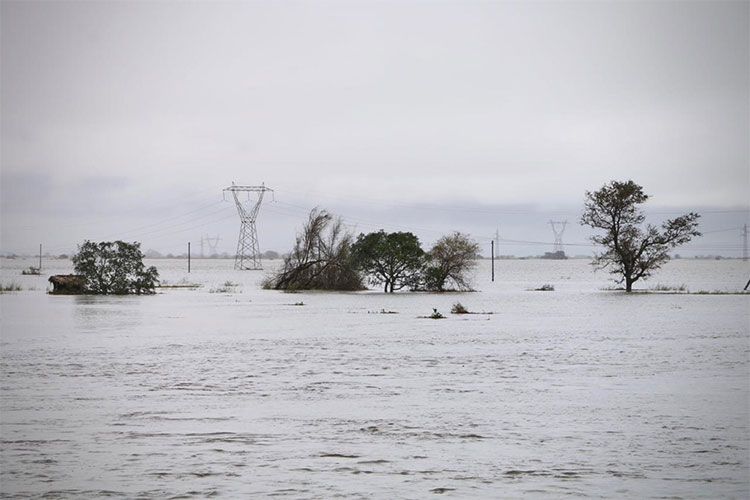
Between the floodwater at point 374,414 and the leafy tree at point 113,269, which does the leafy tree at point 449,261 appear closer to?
the leafy tree at point 113,269

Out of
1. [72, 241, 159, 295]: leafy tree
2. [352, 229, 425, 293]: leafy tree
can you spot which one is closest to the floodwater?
[72, 241, 159, 295]: leafy tree

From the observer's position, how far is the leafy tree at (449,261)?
184 ft

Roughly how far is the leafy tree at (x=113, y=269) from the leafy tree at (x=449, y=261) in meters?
19.0

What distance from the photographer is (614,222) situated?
188 ft

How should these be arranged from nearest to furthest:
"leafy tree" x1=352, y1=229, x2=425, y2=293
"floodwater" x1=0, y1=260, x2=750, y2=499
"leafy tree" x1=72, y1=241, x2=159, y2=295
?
"floodwater" x1=0, y1=260, x2=750, y2=499 → "leafy tree" x1=72, y1=241, x2=159, y2=295 → "leafy tree" x1=352, y1=229, x2=425, y2=293

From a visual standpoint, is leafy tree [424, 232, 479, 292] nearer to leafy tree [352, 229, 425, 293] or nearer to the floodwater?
leafy tree [352, 229, 425, 293]

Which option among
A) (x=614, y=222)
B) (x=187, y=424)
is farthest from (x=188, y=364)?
(x=614, y=222)

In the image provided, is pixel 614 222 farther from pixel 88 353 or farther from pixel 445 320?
pixel 88 353

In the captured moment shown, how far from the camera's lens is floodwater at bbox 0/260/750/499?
8.12 meters

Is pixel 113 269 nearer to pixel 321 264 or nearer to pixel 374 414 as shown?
pixel 321 264

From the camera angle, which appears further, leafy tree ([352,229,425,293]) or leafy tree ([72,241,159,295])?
leafy tree ([352,229,425,293])

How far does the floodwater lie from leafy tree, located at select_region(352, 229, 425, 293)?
31.7m

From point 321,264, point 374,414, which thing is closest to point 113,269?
point 321,264

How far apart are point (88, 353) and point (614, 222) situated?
45.3 m
